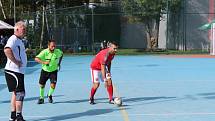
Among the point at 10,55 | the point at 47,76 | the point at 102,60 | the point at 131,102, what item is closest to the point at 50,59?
the point at 47,76

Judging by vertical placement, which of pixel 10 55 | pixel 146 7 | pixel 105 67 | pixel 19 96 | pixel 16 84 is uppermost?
pixel 146 7

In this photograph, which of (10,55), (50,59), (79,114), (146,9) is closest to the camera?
(10,55)

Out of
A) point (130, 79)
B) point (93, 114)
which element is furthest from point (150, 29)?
point (93, 114)

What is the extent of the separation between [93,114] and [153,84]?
628cm

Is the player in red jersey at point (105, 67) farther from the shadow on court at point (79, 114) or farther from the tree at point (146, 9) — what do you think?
the tree at point (146, 9)

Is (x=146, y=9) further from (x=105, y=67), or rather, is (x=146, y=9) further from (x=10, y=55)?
(x=10, y=55)

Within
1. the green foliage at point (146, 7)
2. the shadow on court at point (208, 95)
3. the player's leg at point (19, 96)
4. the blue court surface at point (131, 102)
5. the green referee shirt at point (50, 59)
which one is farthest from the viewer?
the green foliage at point (146, 7)

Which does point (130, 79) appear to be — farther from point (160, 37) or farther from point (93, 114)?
point (160, 37)

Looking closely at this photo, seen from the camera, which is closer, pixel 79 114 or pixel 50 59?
pixel 79 114

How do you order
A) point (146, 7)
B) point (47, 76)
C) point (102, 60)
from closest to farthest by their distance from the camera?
1. point (102, 60)
2. point (47, 76)
3. point (146, 7)

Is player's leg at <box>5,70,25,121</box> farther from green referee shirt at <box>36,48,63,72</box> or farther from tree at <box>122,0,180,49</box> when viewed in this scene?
tree at <box>122,0,180,49</box>

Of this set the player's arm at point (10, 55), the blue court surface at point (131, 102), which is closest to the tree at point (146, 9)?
the blue court surface at point (131, 102)

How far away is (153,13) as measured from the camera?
44812 millimetres

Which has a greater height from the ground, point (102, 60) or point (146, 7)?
point (146, 7)
